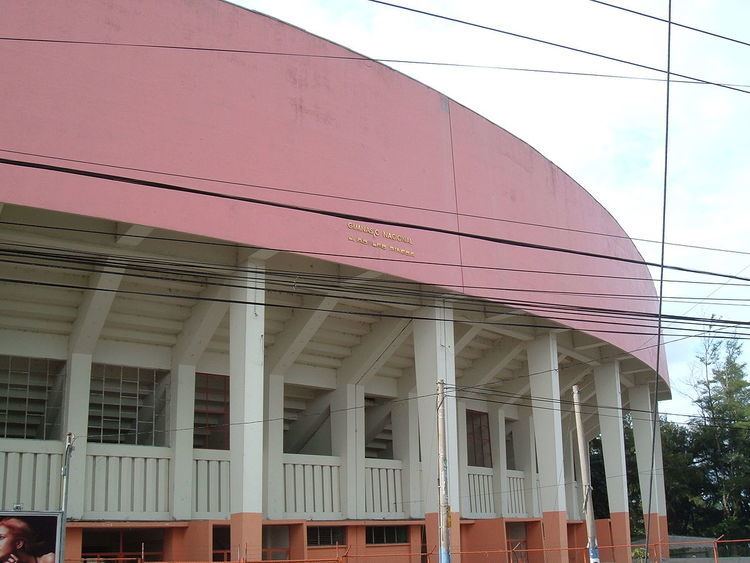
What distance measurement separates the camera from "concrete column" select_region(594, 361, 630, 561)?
37406mm

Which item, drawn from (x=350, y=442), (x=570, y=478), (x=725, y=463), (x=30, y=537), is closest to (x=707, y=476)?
(x=725, y=463)

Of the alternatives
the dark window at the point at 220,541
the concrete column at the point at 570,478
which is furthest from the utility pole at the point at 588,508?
the concrete column at the point at 570,478

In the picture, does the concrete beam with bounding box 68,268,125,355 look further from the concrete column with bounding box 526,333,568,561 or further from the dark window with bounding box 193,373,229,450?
the concrete column with bounding box 526,333,568,561

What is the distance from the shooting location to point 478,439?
39312 millimetres

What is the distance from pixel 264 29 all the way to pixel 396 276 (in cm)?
743

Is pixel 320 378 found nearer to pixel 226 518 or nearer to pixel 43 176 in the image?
pixel 226 518

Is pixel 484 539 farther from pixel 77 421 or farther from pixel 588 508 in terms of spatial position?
pixel 77 421

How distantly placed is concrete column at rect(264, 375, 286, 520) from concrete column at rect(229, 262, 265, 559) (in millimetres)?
5375

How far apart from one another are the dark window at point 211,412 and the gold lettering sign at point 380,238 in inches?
292

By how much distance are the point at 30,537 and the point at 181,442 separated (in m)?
8.02

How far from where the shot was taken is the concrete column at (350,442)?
102 ft

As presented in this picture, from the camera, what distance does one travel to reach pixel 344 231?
972 inches

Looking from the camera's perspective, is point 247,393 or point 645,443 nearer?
point 247,393

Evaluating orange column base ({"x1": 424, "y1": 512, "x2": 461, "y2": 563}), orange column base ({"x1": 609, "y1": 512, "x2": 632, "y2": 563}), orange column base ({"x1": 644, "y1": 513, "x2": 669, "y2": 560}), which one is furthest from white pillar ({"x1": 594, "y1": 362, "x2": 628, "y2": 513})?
orange column base ({"x1": 424, "y1": 512, "x2": 461, "y2": 563})
